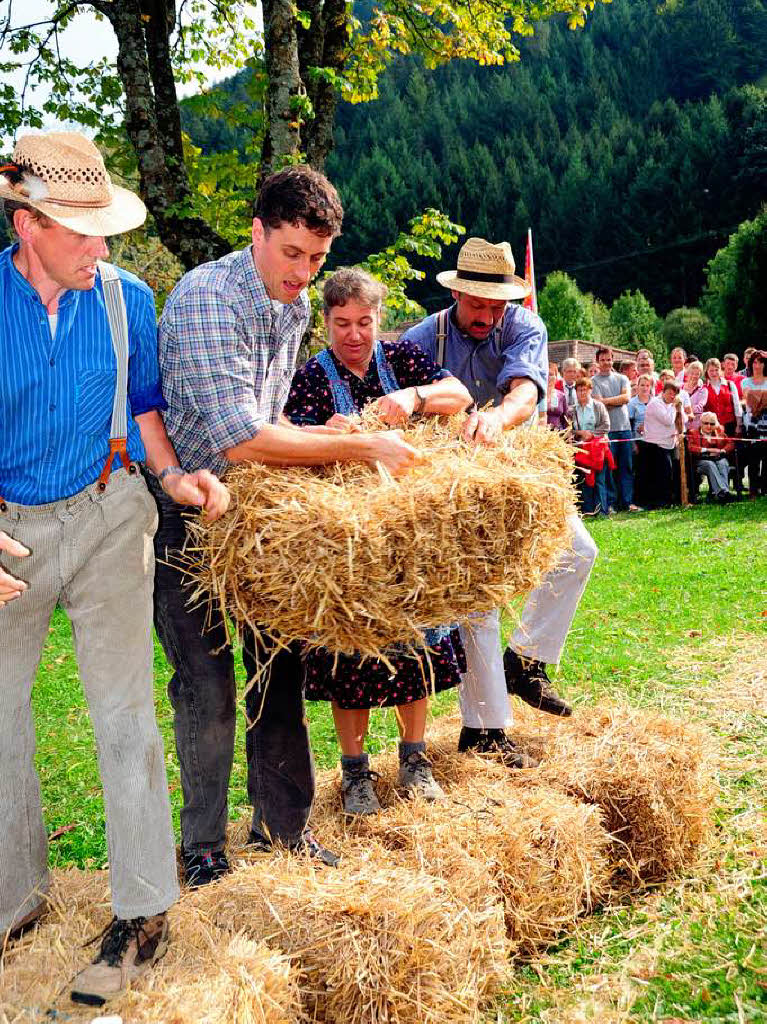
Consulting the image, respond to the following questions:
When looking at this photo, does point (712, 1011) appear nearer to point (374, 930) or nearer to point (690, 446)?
point (374, 930)

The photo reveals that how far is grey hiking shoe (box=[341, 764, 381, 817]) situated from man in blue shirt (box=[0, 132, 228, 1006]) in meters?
1.16

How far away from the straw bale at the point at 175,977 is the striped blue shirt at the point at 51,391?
4.29ft

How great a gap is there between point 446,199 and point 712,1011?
328ft

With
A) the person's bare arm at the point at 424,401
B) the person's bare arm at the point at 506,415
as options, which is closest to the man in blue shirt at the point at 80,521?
the person's bare arm at the point at 424,401

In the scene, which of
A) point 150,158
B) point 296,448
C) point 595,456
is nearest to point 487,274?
point 296,448

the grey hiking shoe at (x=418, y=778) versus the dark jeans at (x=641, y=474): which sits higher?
the grey hiking shoe at (x=418, y=778)

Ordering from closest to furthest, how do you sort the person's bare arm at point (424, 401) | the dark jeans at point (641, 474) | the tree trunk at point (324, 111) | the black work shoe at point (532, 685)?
1. the person's bare arm at point (424, 401)
2. the black work shoe at point (532, 685)
3. the tree trunk at point (324, 111)
4. the dark jeans at point (641, 474)

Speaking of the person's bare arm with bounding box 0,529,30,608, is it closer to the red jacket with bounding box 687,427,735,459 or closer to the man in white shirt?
the man in white shirt

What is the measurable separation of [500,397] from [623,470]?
1097cm

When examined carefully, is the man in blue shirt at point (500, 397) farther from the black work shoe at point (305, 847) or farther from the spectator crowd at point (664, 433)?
the spectator crowd at point (664, 433)

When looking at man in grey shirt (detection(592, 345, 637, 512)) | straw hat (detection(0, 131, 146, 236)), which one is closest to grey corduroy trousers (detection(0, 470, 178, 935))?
straw hat (detection(0, 131, 146, 236))

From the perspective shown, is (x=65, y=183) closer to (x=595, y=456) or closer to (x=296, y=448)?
(x=296, y=448)

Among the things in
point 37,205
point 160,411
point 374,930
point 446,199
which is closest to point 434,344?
point 160,411

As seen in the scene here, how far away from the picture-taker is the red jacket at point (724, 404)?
51.7 ft
